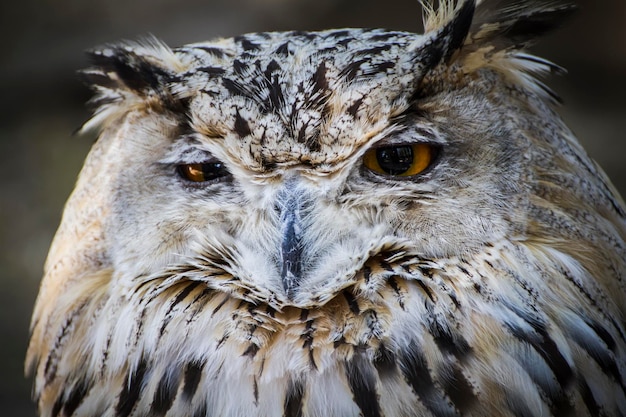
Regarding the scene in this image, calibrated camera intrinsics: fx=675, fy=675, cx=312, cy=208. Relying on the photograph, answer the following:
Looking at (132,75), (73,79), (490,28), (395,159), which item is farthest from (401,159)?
(73,79)

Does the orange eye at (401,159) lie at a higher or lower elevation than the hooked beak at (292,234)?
higher

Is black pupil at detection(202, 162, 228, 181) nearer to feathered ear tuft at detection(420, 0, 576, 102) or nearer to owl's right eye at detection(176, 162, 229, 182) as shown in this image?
owl's right eye at detection(176, 162, 229, 182)

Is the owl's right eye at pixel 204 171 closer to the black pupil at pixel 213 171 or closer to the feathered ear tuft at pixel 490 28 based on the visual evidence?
the black pupil at pixel 213 171

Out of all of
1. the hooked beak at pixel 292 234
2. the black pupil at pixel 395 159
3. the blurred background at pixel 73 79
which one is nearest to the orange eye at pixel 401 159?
the black pupil at pixel 395 159

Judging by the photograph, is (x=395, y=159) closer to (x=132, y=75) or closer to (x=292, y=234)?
(x=292, y=234)

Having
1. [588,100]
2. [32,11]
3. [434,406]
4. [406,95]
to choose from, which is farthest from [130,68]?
[588,100]

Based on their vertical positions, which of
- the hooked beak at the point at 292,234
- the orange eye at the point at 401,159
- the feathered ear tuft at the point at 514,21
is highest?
the feathered ear tuft at the point at 514,21

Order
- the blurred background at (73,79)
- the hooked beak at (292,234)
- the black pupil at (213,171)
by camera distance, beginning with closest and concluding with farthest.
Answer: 1. the hooked beak at (292,234)
2. the black pupil at (213,171)
3. the blurred background at (73,79)
